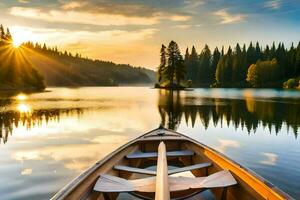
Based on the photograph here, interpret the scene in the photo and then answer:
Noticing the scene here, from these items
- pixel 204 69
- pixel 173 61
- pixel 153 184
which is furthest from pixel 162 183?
pixel 204 69

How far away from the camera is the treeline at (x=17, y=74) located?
10231 cm

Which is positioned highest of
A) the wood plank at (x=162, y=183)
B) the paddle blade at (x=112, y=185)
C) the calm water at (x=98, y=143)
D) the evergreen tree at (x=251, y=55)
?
the evergreen tree at (x=251, y=55)

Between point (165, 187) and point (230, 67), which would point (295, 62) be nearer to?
point (230, 67)

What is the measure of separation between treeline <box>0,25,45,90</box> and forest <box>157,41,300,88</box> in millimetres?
41877

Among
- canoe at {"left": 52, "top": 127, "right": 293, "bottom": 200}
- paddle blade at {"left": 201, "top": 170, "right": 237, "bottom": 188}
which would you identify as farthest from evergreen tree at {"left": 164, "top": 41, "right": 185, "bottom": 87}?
paddle blade at {"left": 201, "top": 170, "right": 237, "bottom": 188}

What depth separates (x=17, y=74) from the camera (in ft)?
348

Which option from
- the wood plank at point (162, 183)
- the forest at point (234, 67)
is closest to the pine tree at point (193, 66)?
the forest at point (234, 67)

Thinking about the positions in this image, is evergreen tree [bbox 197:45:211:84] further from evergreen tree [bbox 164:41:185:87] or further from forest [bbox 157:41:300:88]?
evergreen tree [bbox 164:41:185:87]

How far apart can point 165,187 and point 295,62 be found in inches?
4483

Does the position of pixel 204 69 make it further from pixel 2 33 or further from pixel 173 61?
pixel 2 33

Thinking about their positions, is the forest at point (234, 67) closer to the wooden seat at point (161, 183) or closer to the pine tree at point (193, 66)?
the pine tree at point (193, 66)

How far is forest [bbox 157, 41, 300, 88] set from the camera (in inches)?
3666

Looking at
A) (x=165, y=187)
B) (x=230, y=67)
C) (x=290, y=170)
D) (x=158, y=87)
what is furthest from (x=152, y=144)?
(x=230, y=67)

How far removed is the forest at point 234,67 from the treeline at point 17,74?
1649 inches
